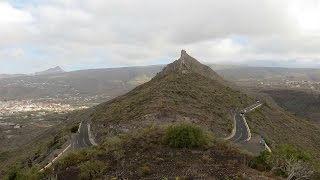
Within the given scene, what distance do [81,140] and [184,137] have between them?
30046 mm

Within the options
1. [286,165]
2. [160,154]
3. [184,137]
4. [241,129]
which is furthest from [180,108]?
[286,165]

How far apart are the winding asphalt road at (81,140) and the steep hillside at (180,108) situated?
1.76m

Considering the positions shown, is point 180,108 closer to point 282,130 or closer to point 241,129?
point 241,129

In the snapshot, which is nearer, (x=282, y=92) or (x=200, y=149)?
(x=200, y=149)

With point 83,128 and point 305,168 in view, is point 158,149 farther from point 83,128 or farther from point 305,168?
point 83,128

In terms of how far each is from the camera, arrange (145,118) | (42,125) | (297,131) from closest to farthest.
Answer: (145,118), (297,131), (42,125)

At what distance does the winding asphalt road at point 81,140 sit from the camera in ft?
179

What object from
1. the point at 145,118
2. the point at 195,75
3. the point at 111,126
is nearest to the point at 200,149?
the point at 145,118

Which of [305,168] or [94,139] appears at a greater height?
[305,168]

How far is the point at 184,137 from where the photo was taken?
32875 mm

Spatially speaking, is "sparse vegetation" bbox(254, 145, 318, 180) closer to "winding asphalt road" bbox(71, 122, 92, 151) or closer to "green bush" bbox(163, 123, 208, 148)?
"green bush" bbox(163, 123, 208, 148)

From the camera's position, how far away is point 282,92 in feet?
607

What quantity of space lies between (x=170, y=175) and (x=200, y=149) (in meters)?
6.93

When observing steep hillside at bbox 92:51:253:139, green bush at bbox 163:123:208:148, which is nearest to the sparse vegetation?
green bush at bbox 163:123:208:148
